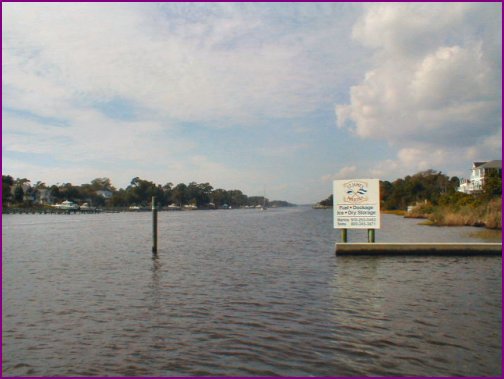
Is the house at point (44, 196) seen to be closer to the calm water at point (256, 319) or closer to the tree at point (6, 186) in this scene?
the tree at point (6, 186)

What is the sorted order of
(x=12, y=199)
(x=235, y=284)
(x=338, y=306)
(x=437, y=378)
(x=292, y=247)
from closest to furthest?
(x=437, y=378)
(x=338, y=306)
(x=235, y=284)
(x=292, y=247)
(x=12, y=199)

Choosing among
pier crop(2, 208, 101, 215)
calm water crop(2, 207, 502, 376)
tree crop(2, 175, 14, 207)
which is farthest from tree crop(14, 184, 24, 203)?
calm water crop(2, 207, 502, 376)

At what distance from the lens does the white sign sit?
90.2 feet

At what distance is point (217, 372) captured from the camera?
884 centimetres

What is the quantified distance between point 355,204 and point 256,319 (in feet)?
55.1

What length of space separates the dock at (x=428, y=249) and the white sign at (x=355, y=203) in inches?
74.0

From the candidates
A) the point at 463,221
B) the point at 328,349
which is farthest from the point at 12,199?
the point at 328,349

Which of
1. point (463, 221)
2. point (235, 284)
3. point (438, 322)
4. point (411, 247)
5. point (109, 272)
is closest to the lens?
point (438, 322)

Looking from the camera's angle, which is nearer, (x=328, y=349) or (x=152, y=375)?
(x=152, y=375)

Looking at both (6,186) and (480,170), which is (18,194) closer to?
(6,186)

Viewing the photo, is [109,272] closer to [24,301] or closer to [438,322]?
[24,301]

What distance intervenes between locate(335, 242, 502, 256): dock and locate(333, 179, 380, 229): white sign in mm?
1879

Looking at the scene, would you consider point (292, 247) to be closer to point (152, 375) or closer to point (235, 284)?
point (235, 284)

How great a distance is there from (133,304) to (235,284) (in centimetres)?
472
